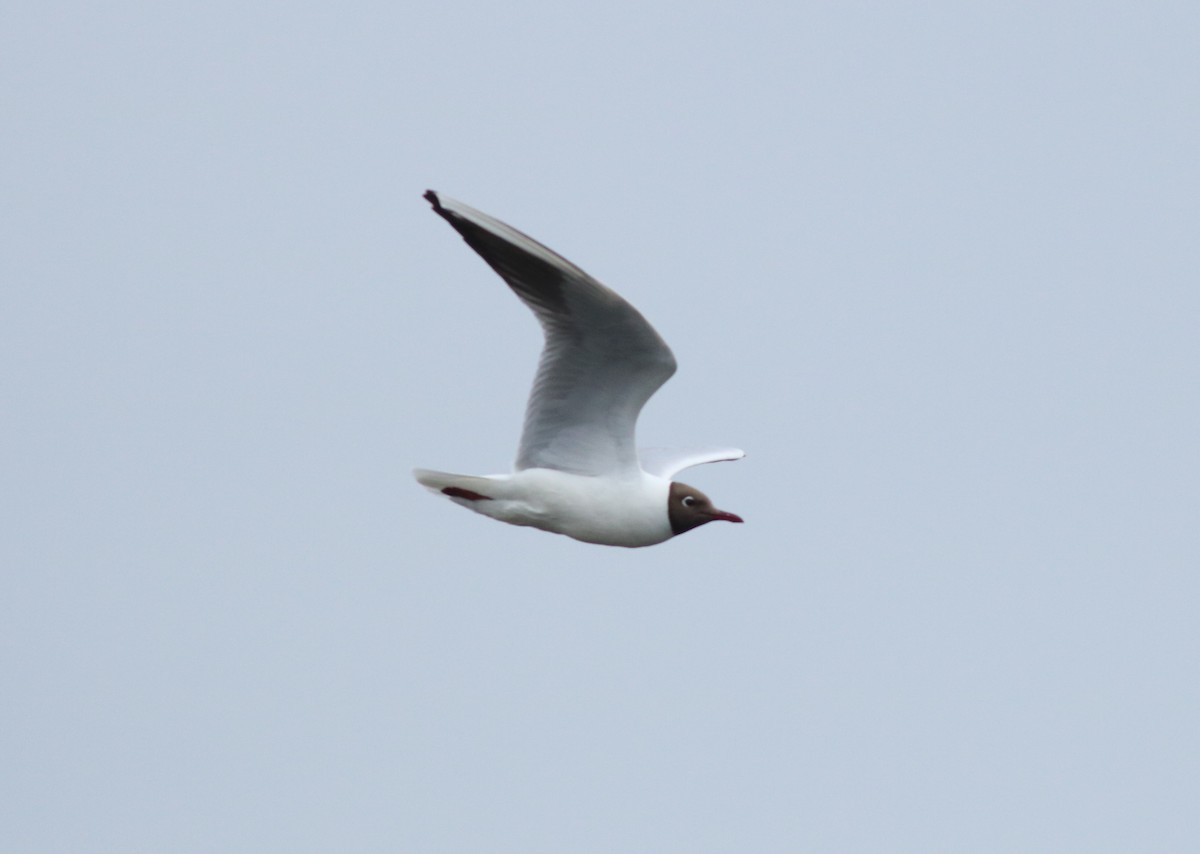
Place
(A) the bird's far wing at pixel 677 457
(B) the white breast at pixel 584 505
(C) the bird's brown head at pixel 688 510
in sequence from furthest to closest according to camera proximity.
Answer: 1. (A) the bird's far wing at pixel 677 457
2. (C) the bird's brown head at pixel 688 510
3. (B) the white breast at pixel 584 505

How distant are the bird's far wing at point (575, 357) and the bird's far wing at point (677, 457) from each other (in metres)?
0.86

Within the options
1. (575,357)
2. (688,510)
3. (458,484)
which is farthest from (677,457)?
(575,357)

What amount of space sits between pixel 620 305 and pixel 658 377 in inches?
25.5

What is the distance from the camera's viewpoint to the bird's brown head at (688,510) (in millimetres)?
8914

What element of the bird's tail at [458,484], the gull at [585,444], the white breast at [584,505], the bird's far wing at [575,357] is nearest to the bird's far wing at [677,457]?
the gull at [585,444]

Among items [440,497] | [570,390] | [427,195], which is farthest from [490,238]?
[440,497]

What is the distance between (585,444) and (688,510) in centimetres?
66

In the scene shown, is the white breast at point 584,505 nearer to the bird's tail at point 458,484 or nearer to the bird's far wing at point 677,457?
the bird's tail at point 458,484

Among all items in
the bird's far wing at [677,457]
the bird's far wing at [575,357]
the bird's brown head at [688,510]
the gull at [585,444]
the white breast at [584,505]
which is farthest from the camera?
the bird's far wing at [677,457]

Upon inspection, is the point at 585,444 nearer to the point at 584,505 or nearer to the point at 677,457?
the point at 584,505

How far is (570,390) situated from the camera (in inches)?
334

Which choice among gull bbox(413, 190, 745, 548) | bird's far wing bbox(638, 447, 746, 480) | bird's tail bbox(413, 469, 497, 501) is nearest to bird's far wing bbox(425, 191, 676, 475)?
gull bbox(413, 190, 745, 548)

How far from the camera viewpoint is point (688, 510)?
29.3 feet

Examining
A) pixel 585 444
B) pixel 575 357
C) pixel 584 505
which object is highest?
pixel 575 357
